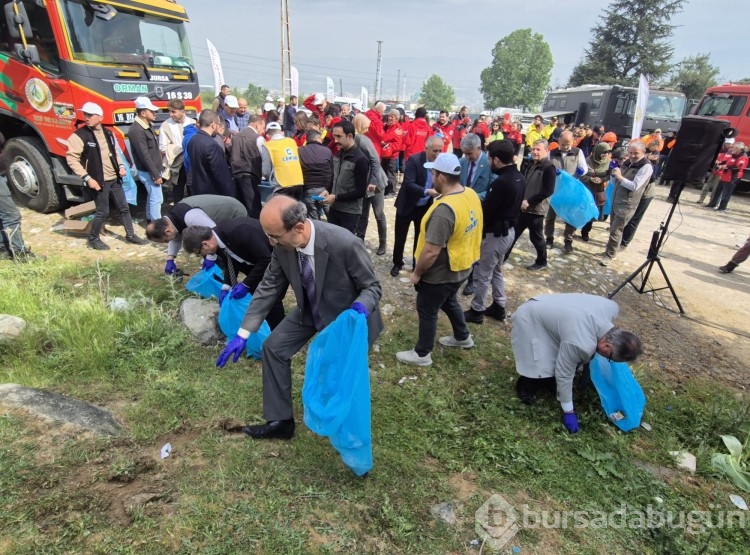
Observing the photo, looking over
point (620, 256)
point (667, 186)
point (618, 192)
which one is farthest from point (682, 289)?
point (667, 186)

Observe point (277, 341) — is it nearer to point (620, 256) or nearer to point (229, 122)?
point (620, 256)

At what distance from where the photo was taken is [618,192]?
5.46m

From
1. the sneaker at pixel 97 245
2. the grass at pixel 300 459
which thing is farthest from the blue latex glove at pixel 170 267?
the sneaker at pixel 97 245

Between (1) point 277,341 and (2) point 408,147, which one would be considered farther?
(2) point 408,147

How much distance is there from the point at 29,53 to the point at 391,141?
522 centimetres

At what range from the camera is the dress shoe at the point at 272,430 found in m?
2.41

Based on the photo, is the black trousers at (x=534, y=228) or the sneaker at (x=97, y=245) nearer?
the black trousers at (x=534, y=228)

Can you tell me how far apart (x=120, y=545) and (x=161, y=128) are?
4.79 meters

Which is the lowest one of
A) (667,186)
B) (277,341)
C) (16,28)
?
(667,186)

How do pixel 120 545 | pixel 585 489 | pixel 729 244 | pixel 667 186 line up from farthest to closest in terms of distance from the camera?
1. pixel 667 186
2. pixel 729 244
3. pixel 585 489
4. pixel 120 545

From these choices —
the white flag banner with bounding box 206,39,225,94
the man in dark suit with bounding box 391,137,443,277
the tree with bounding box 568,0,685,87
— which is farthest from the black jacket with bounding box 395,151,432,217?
the tree with bounding box 568,0,685,87

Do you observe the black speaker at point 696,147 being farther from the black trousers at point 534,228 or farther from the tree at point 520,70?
the tree at point 520,70

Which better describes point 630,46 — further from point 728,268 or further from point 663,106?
point 728,268

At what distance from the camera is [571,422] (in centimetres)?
267
